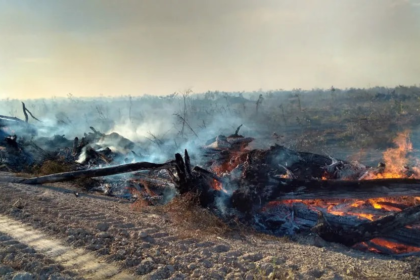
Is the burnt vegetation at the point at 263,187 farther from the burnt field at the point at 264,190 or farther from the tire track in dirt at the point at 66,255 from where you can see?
the tire track in dirt at the point at 66,255

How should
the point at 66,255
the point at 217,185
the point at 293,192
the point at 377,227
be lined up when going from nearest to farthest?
1. the point at 66,255
2. the point at 377,227
3. the point at 293,192
4. the point at 217,185

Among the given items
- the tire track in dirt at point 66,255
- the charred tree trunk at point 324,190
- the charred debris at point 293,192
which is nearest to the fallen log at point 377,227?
the charred debris at point 293,192

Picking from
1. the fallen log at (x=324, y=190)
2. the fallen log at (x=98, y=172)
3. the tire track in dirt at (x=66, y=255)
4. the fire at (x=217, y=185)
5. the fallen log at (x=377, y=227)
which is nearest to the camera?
the tire track in dirt at (x=66, y=255)

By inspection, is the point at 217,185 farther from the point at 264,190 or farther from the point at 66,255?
the point at 66,255

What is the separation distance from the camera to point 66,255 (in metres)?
4.31

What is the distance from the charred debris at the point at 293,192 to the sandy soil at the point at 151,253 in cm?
49

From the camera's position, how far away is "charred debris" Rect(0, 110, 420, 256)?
18.0 ft

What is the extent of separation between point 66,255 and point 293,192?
386cm

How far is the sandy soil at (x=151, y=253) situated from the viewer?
3.95 metres

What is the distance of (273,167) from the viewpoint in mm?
7402

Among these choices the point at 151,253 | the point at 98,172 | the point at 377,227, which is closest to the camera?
the point at 151,253

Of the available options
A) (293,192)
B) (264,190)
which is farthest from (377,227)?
(264,190)

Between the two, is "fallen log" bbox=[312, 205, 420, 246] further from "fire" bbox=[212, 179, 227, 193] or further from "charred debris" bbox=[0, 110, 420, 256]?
"fire" bbox=[212, 179, 227, 193]

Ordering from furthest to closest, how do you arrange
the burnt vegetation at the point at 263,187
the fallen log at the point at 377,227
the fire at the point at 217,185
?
the fire at the point at 217,185 < the burnt vegetation at the point at 263,187 < the fallen log at the point at 377,227
